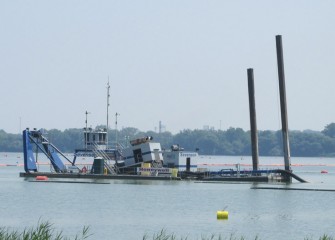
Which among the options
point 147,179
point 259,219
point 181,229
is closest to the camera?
point 181,229

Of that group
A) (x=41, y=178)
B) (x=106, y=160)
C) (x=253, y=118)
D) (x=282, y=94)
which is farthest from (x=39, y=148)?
(x=282, y=94)

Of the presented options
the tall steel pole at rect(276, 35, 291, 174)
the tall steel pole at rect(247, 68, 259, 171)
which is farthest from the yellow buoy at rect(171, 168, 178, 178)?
the tall steel pole at rect(276, 35, 291, 174)

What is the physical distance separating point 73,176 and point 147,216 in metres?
40.1

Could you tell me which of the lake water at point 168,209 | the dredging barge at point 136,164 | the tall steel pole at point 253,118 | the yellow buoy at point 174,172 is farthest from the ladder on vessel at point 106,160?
the tall steel pole at point 253,118

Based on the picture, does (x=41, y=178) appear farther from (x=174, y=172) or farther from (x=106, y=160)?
(x=174, y=172)

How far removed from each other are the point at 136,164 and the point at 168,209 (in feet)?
104

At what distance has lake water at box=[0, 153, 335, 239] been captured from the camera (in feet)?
197

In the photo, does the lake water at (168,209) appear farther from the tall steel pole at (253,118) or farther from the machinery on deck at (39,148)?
the tall steel pole at (253,118)

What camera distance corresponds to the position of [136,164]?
10688cm

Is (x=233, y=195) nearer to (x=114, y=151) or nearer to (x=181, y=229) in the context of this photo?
(x=114, y=151)

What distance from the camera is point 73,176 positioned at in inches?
4267

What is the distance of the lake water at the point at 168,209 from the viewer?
60.0 m

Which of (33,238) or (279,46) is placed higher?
(279,46)

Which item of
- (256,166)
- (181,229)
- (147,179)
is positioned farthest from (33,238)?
(256,166)
